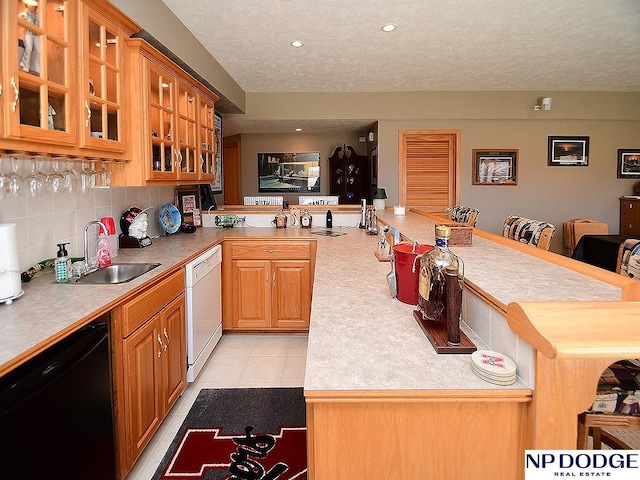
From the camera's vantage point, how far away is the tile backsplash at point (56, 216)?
1.92 meters

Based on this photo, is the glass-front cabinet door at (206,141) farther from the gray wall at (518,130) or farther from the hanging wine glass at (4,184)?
the hanging wine glass at (4,184)

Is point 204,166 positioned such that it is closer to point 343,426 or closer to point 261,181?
point 343,426

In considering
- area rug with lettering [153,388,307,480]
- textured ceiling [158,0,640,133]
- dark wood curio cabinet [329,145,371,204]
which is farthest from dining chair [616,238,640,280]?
dark wood curio cabinet [329,145,371,204]

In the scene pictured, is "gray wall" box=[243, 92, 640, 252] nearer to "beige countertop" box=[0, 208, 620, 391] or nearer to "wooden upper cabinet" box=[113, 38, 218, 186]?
"wooden upper cabinet" box=[113, 38, 218, 186]

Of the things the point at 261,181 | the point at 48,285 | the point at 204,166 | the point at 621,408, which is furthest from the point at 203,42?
the point at 261,181

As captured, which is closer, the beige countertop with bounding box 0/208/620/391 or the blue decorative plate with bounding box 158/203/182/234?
the beige countertop with bounding box 0/208/620/391

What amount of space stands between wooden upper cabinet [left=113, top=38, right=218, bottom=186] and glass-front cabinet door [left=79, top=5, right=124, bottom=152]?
0.42 ft

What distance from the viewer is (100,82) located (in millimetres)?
2035

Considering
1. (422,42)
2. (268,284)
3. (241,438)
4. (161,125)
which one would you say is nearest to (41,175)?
(161,125)

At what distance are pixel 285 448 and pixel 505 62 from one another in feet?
13.1

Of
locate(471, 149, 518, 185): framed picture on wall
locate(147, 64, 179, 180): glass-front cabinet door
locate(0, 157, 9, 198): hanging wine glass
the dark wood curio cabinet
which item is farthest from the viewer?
the dark wood curio cabinet

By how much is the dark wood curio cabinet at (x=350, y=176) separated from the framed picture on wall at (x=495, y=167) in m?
1.98

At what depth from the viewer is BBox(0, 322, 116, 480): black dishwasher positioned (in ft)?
3.63

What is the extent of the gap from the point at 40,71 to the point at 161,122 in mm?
1120
